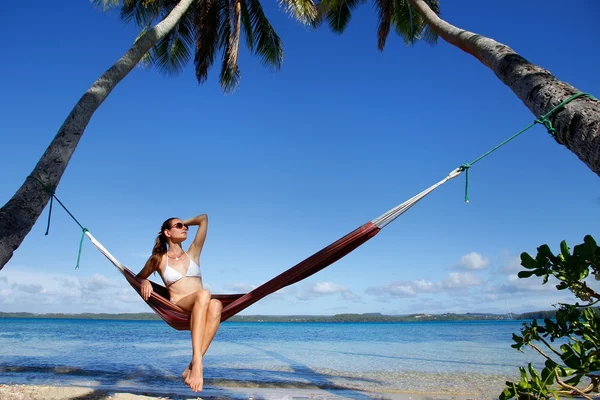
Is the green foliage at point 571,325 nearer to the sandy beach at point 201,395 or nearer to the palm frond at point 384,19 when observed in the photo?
the sandy beach at point 201,395

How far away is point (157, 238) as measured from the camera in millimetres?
2775

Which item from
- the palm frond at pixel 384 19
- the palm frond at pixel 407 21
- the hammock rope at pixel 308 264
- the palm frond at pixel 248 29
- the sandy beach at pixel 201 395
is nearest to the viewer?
the hammock rope at pixel 308 264

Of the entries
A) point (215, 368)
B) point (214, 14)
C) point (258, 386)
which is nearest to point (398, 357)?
point (215, 368)

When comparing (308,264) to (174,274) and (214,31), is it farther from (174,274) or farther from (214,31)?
(214,31)

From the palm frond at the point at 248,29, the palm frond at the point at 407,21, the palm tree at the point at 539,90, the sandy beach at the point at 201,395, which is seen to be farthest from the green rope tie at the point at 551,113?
the palm frond at the point at 248,29

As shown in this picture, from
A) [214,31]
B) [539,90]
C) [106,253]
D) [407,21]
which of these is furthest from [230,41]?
[539,90]

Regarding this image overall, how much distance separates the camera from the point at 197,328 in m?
2.24

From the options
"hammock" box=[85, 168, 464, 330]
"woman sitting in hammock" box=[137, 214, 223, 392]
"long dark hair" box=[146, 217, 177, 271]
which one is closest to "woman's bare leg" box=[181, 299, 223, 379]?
"woman sitting in hammock" box=[137, 214, 223, 392]

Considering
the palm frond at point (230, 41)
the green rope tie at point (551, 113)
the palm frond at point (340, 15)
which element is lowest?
the green rope tie at point (551, 113)

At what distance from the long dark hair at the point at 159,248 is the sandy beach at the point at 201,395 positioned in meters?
2.17

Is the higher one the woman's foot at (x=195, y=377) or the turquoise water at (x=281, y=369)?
the woman's foot at (x=195, y=377)

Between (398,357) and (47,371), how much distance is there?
6.36 meters

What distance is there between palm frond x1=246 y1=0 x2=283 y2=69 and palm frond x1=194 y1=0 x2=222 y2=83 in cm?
49

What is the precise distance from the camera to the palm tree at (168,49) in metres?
2.34
